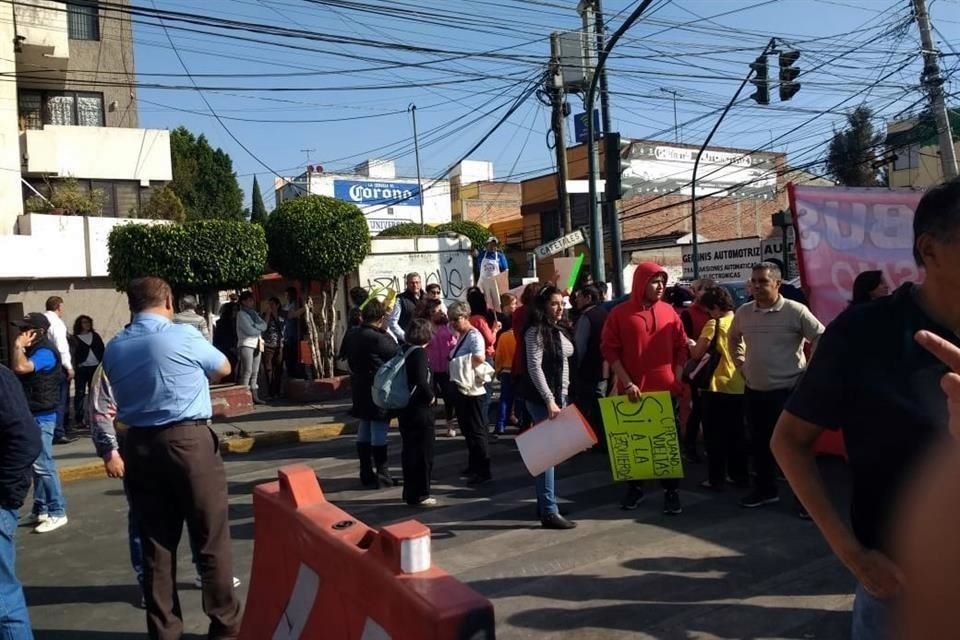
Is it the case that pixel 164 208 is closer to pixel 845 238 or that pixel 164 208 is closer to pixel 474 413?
pixel 474 413

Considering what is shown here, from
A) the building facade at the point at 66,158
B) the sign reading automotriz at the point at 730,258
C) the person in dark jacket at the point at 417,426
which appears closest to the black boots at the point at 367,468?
the person in dark jacket at the point at 417,426

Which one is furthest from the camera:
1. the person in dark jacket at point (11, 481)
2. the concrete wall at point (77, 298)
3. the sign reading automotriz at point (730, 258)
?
the sign reading automotriz at point (730, 258)

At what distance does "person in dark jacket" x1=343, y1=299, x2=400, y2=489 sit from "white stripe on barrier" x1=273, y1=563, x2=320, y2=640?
3.85 metres

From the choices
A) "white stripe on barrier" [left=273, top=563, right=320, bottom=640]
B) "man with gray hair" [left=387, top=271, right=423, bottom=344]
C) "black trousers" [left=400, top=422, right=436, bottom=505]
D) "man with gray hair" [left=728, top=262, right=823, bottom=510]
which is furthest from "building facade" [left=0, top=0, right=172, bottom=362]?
"white stripe on barrier" [left=273, top=563, right=320, bottom=640]

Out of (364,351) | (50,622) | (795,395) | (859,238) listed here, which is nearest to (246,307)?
(364,351)

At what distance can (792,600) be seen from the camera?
4559mm

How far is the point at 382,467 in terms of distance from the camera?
7.77 meters

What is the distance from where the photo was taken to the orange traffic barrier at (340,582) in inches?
94.0

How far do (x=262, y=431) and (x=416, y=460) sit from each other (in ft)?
15.5

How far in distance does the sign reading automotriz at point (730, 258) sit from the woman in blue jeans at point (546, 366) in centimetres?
2046

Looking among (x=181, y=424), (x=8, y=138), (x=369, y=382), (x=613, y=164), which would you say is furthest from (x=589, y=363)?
(x=8, y=138)

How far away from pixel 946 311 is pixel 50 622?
204 inches

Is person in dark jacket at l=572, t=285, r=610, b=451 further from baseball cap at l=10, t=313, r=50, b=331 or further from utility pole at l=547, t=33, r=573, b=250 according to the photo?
utility pole at l=547, t=33, r=573, b=250

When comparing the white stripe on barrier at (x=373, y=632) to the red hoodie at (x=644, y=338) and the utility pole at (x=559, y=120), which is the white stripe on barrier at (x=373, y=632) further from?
the utility pole at (x=559, y=120)
